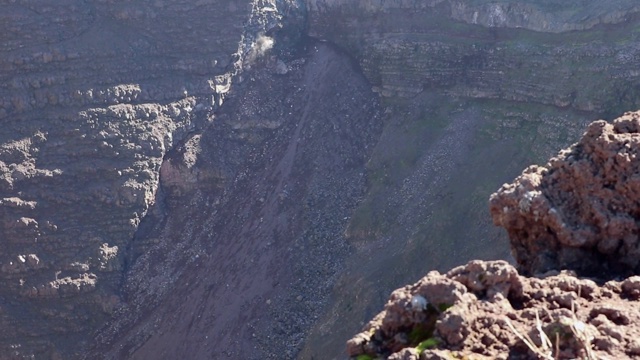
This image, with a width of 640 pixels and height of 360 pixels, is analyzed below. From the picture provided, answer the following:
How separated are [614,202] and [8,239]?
3315 cm

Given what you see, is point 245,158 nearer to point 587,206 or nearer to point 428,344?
point 587,206

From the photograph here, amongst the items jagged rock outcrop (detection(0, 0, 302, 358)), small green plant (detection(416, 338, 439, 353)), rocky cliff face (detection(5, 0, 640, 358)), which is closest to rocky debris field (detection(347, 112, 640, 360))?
small green plant (detection(416, 338, 439, 353))

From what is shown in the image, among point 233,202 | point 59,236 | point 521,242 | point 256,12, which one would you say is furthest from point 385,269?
point 521,242

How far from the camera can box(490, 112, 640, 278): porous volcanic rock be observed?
37.6ft

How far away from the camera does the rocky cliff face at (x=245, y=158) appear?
37094 millimetres

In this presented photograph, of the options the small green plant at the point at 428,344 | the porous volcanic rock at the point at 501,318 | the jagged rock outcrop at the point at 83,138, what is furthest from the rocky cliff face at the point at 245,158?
the small green plant at the point at 428,344

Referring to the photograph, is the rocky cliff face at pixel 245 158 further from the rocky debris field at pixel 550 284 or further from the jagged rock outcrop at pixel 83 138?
the rocky debris field at pixel 550 284

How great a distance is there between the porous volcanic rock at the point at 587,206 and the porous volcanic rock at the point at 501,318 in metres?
1.00

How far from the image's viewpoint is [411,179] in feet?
134

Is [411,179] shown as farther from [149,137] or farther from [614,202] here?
[614,202]

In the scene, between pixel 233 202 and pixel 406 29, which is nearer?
pixel 233 202

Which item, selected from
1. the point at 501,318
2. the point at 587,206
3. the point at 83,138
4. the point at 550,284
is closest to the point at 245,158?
the point at 83,138

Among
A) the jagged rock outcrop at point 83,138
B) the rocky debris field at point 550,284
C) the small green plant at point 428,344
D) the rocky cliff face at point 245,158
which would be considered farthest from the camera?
the jagged rock outcrop at point 83,138

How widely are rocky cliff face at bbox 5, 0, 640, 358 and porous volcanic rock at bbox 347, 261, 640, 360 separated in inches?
929
